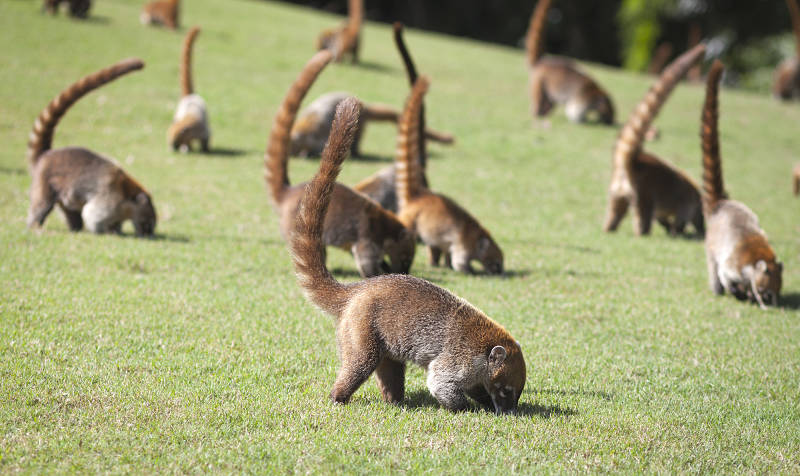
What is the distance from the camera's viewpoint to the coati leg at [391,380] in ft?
16.3

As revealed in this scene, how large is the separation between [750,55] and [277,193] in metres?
30.1

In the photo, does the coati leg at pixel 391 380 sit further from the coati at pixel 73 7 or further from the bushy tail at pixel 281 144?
the coati at pixel 73 7

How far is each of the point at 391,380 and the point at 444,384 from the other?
0.39 m

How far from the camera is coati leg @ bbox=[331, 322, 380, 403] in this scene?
4535 mm

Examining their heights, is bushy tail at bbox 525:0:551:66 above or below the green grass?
above

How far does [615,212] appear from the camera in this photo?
11023 millimetres

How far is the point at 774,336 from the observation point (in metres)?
7.07

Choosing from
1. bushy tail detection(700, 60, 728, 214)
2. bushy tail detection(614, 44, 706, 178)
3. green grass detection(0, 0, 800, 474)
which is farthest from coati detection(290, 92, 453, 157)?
bushy tail detection(700, 60, 728, 214)

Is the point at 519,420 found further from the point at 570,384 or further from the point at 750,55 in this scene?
the point at 750,55

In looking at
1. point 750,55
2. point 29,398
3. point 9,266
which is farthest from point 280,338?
point 750,55

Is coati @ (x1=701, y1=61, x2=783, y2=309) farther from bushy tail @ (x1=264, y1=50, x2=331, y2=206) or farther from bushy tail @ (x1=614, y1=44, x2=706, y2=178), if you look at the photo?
bushy tail @ (x1=264, y1=50, x2=331, y2=206)

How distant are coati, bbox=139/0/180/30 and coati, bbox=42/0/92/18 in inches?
55.0

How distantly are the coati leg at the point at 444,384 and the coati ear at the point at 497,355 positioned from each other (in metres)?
0.21

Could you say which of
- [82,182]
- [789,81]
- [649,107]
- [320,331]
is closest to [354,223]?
[320,331]
